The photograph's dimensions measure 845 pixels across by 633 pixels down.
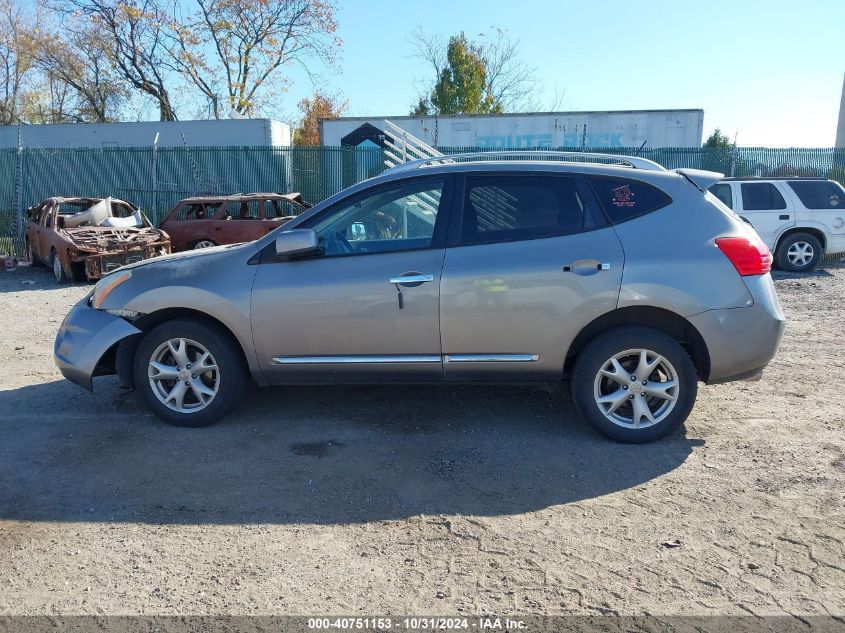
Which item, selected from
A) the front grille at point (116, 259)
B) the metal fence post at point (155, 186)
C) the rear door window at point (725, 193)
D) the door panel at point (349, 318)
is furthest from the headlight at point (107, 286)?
the metal fence post at point (155, 186)

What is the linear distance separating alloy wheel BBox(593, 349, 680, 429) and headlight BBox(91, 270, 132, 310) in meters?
3.36

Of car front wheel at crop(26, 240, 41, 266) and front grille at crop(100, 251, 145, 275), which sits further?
car front wheel at crop(26, 240, 41, 266)

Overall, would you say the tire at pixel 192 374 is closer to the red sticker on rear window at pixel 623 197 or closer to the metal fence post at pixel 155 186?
the red sticker on rear window at pixel 623 197

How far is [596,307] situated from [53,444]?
3.70m

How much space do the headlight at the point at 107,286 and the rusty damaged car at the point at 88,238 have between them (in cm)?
736

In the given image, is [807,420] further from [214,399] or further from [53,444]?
[53,444]

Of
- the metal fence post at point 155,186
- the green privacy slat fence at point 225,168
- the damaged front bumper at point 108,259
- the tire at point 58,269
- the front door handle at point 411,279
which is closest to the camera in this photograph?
the front door handle at point 411,279

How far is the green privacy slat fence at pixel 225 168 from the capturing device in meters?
17.0

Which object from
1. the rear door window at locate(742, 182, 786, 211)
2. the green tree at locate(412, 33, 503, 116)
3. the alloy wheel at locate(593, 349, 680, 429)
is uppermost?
the green tree at locate(412, 33, 503, 116)

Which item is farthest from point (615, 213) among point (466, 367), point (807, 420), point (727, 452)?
point (807, 420)

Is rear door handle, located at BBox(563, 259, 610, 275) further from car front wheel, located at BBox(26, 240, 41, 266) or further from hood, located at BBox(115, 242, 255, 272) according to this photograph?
car front wheel, located at BBox(26, 240, 41, 266)

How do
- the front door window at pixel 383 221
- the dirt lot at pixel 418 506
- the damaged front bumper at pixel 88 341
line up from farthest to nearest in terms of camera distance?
the damaged front bumper at pixel 88 341 → the front door window at pixel 383 221 → the dirt lot at pixel 418 506

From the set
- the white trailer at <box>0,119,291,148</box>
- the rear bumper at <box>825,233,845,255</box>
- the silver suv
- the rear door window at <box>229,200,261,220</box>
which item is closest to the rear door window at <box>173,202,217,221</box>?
the rear door window at <box>229,200,261,220</box>

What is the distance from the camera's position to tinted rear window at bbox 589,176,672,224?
4566mm
